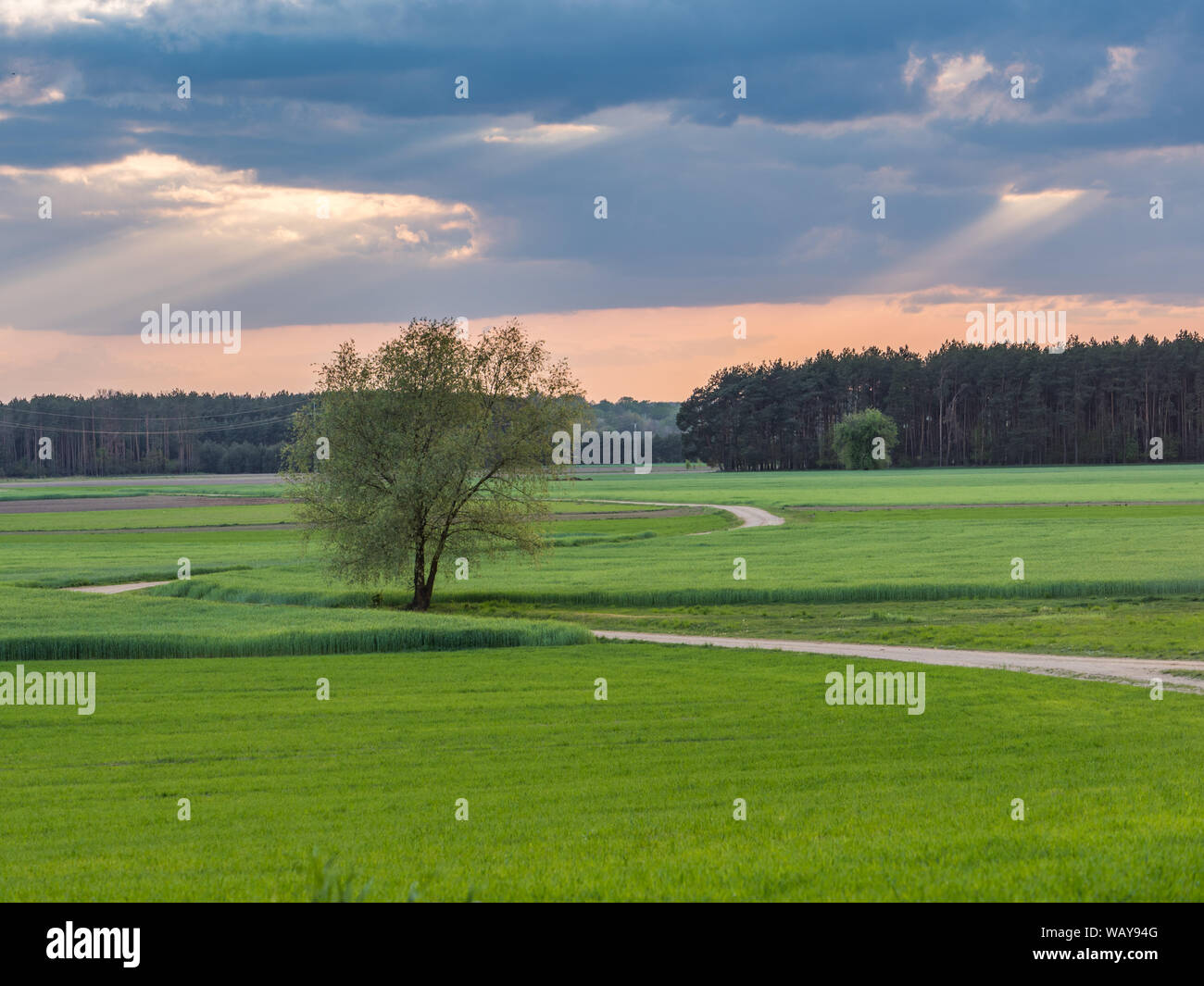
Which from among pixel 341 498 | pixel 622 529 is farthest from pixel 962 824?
pixel 622 529

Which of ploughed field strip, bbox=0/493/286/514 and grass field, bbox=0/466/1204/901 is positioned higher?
ploughed field strip, bbox=0/493/286/514

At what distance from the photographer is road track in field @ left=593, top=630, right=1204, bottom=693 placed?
99.0ft

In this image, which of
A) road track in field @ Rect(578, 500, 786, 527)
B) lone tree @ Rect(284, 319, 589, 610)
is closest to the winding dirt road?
road track in field @ Rect(578, 500, 786, 527)

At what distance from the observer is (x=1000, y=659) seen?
112 feet

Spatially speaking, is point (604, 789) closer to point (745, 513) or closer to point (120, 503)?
point (745, 513)

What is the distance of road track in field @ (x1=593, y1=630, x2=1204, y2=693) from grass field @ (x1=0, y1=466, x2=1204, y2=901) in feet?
5.32

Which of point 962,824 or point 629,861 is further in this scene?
point 962,824

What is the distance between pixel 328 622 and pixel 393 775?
2362cm

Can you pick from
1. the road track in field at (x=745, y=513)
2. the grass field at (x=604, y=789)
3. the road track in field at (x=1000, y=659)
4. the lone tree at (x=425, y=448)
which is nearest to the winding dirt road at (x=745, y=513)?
the road track in field at (x=745, y=513)

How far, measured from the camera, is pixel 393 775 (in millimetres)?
18875

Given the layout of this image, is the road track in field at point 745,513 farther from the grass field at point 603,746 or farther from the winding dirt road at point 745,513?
the grass field at point 603,746

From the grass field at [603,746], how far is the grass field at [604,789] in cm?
8

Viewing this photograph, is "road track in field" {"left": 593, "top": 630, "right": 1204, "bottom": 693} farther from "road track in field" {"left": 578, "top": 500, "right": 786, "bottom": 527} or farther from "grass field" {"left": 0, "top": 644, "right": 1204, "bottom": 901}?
"road track in field" {"left": 578, "top": 500, "right": 786, "bottom": 527}
